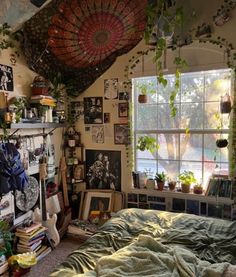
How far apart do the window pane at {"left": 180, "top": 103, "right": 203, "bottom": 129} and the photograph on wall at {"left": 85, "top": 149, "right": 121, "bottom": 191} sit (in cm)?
87

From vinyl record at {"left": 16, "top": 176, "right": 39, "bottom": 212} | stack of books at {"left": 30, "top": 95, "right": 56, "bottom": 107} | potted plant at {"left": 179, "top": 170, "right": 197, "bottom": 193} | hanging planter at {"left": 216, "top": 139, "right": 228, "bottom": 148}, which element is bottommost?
vinyl record at {"left": 16, "top": 176, "right": 39, "bottom": 212}

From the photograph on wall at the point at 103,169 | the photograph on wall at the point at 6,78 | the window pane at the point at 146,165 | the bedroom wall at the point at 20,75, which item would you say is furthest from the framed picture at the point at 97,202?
the photograph on wall at the point at 6,78

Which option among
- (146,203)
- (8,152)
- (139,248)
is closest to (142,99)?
(146,203)

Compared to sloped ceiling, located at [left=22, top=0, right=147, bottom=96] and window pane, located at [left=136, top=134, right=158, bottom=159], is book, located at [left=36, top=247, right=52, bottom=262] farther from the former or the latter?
sloped ceiling, located at [left=22, top=0, right=147, bottom=96]

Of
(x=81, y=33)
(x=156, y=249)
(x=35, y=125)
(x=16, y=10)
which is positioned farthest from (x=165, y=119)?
(x=16, y=10)

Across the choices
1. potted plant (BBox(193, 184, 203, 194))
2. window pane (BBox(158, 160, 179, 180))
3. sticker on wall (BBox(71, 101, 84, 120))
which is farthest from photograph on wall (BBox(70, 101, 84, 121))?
potted plant (BBox(193, 184, 203, 194))

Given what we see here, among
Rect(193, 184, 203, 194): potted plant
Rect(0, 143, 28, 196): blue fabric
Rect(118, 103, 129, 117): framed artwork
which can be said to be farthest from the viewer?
Rect(118, 103, 129, 117): framed artwork

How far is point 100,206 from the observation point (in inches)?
125

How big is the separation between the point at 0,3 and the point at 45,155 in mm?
1597

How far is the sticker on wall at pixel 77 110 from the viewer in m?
3.32

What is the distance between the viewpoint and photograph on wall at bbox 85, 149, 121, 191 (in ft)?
10.4

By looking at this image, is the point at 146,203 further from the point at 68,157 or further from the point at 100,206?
the point at 68,157

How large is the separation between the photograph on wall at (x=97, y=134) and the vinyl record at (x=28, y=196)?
2.89 feet

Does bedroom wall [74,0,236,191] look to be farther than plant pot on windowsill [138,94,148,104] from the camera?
No
